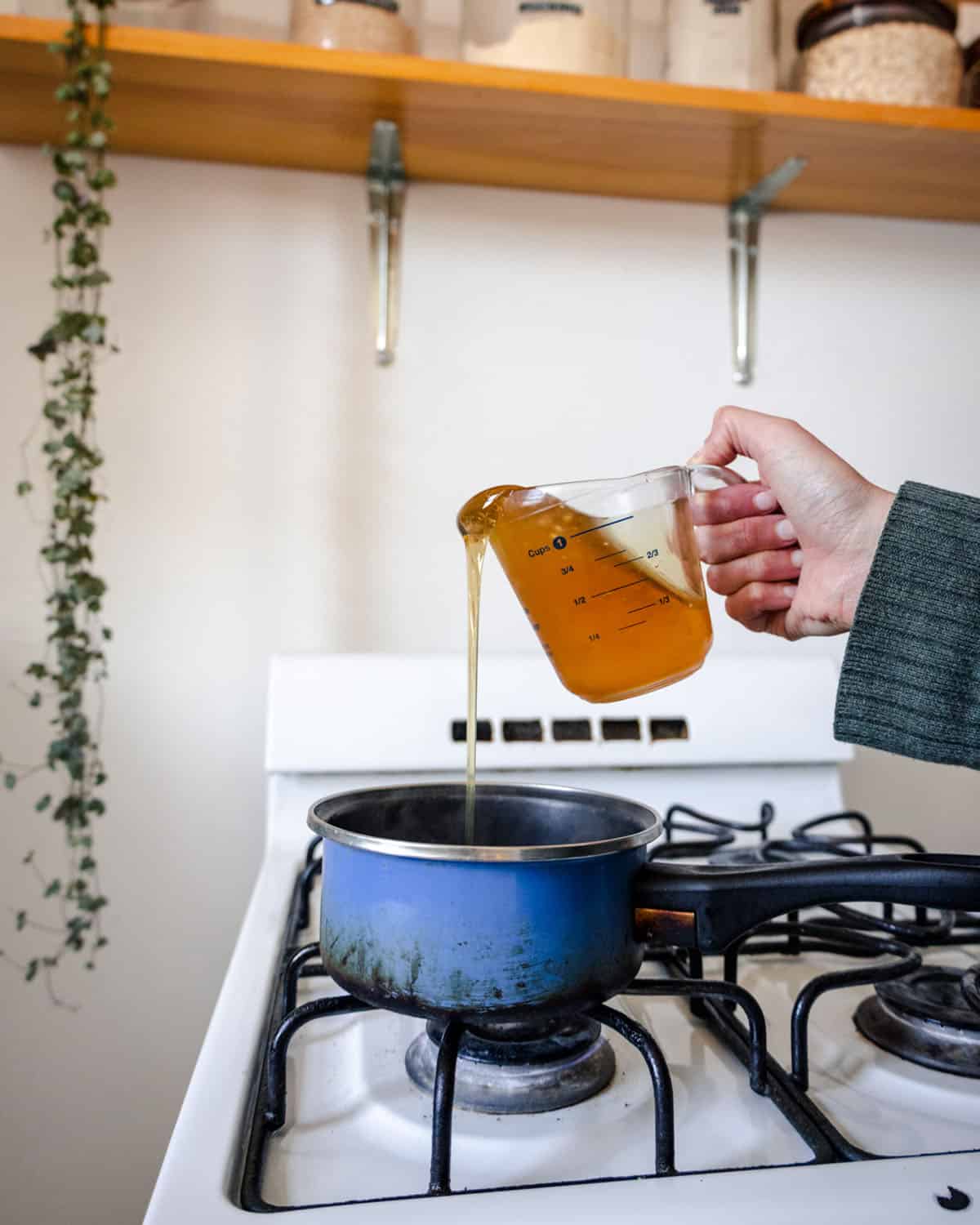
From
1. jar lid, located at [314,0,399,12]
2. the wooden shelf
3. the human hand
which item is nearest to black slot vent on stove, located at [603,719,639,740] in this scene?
the human hand

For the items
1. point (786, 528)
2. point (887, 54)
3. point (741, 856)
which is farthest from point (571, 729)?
point (887, 54)

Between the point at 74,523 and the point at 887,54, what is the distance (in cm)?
97

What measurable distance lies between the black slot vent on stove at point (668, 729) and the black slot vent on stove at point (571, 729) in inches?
2.7

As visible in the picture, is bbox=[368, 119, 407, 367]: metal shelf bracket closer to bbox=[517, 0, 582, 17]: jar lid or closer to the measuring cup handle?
bbox=[517, 0, 582, 17]: jar lid

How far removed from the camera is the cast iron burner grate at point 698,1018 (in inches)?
16.2

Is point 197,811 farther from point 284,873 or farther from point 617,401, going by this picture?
point 617,401

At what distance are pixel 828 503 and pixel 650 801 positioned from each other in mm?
423

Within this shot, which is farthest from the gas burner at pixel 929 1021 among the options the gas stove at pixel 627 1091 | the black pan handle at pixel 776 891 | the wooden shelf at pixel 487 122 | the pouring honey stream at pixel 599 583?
the wooden shelf at pixel 487 122

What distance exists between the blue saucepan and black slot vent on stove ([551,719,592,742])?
529 mm

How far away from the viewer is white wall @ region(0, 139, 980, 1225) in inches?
44.9

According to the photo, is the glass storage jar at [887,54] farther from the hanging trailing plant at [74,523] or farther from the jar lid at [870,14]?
the hanging trailing plant at [74,523]

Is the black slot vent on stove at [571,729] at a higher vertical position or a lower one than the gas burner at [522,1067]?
higher

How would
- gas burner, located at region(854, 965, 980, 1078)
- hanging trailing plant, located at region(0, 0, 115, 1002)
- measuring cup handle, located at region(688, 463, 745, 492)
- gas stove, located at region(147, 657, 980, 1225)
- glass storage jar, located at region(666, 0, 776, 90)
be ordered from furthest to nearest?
glass storage jar, located at region(666, 0, 776, 90)
hanging trailing plant, located at region(0, 0, 115, 1002)
measuring cup handle, located at region(688, 463, 745, 492)
gas burner, located at region(854, 965, 980, 1078)
gas stove, located at region(147, 657, 980, 1225)

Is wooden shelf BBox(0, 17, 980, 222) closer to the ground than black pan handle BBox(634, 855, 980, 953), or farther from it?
farther from it
